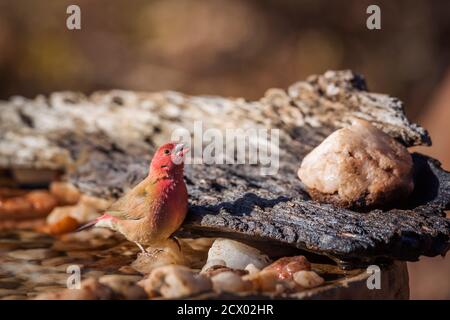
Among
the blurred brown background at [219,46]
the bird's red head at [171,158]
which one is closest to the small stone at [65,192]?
the bird's red head at [171,158]

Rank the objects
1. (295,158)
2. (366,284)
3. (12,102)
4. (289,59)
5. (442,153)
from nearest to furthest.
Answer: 1. (366,284)
2. (295,158)
3. (12,102)
4. (442,153)
5. (289,59)

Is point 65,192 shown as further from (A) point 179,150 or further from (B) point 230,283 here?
(B) point 230,283

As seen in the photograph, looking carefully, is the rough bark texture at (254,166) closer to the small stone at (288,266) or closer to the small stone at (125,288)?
the small stone at (288,266)

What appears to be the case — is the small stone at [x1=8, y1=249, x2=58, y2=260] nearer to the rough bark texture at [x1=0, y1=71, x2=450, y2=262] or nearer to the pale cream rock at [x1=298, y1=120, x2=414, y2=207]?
the rough bark texture at [x1=0, y1=71, x2=450, y2=262]

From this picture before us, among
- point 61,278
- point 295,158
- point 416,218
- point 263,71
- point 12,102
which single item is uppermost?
point 263,71

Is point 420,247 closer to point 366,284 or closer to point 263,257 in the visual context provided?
point 366,284

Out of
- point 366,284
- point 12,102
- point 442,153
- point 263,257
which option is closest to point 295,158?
point 263,257
